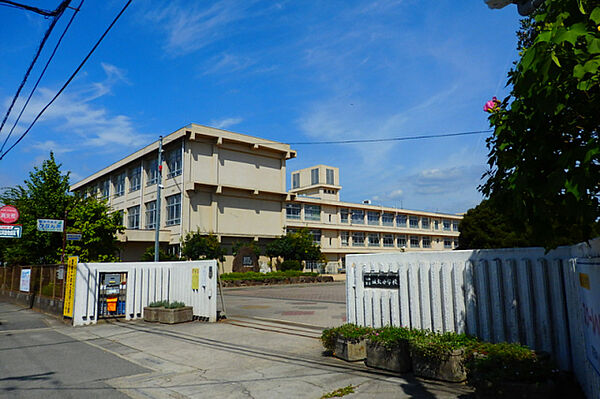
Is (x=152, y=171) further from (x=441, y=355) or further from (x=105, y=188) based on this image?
(x=441, y=355)

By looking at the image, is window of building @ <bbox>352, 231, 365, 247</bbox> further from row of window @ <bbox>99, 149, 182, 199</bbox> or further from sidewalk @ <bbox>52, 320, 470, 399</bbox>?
sidewalk @ <bbox>52, 320, 470, 399</bbox>

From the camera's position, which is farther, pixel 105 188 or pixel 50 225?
pixel 105 188

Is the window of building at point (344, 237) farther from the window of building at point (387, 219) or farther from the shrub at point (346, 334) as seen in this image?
the shrub at point (346, 334)

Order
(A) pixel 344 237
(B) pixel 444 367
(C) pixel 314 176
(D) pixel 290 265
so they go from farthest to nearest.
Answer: (C) pixel 314 176 < (A) pixel 344 237 < (D) pixel 290 265 < (B) pixel 444 367

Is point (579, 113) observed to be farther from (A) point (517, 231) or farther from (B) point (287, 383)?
(B) point (287, 383)

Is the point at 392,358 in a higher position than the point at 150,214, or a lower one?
lower

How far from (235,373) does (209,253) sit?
105ft

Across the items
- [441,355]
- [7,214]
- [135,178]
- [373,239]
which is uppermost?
[135,178]

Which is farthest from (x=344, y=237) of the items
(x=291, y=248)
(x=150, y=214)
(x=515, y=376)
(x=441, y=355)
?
(x=515, y=376)

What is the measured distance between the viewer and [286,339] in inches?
437

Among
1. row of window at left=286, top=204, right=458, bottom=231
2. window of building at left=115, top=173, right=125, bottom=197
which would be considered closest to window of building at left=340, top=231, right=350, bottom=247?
row of window at left=286, top=204, right=458, bottom=231

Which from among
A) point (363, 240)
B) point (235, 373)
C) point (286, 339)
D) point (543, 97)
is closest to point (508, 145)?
point (543, 97)

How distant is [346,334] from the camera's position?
27.5 ft

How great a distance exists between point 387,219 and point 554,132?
70.5 meters
